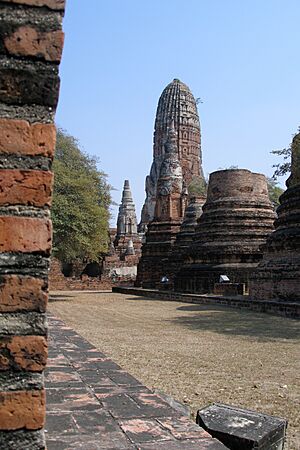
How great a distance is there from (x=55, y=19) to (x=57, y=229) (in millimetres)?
15406

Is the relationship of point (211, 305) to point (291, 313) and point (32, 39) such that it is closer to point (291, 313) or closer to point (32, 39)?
point (291, 313)

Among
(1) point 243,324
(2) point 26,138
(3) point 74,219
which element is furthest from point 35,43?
(3) point 74,219

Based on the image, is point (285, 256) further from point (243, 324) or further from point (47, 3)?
point (47, 3)

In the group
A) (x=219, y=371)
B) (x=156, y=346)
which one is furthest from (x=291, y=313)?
(x=219, y=371)

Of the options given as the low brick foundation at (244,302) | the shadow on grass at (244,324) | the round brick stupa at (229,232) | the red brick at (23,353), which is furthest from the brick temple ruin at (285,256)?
the red brick at (23,353)

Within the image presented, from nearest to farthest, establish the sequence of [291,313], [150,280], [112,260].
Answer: [291,313]
[150,280]
[112,260]

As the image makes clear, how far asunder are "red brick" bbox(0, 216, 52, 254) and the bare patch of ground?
7.82 feet

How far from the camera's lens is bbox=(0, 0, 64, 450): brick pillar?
1329mm

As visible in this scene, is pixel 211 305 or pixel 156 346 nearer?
pixel 156 346

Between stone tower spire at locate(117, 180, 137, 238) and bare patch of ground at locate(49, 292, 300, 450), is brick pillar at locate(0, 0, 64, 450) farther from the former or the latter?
stone tower spire at locate(117, 180, 137, 238)

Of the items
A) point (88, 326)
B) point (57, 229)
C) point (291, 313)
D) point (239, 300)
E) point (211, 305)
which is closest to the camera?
point (88, 326)

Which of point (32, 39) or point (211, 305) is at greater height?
point (32, 39)

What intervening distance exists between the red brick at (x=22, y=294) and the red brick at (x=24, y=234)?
0.08m

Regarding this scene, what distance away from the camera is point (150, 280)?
24672 mm
